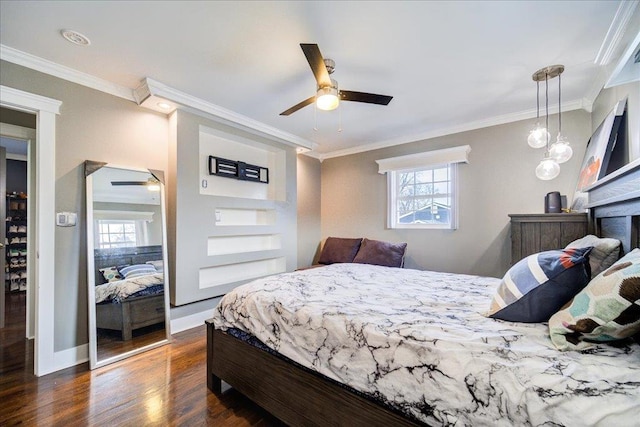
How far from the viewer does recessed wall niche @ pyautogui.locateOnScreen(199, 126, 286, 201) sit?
3562 mm

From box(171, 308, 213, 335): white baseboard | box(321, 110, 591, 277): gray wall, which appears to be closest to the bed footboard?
box(171, 308, 213, 335): white baseboard

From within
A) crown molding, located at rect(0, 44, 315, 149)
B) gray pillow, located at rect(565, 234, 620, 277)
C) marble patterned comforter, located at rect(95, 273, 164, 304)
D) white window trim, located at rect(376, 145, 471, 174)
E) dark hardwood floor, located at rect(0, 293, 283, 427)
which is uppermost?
crown molding, located at rect(0, 44, 315, 149)

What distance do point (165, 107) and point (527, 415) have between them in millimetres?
3626

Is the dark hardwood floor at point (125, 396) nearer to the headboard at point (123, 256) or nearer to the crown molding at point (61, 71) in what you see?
the headboard at point (123, 256)

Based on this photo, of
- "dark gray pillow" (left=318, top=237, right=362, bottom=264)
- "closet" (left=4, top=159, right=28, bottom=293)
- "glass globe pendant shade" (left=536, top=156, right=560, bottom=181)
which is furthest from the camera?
"closet" (left=4, top=159, right=28, bottom=293)

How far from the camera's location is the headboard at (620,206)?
1348mm

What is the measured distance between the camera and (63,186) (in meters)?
2.42

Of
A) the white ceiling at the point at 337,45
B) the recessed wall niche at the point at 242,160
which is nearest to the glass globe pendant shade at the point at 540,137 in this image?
the white ceiling at the point at 337,45

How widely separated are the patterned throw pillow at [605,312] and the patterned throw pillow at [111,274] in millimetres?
3264

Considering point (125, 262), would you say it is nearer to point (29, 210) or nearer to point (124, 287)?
point (124, 287)

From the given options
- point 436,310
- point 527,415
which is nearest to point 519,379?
point 527,415

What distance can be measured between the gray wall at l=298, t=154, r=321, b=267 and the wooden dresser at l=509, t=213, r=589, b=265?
3.06 metres

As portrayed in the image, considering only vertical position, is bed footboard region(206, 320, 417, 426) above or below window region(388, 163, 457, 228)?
below

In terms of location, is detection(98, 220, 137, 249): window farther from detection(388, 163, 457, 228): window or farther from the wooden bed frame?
detection(388, 163, 457, 228): window
